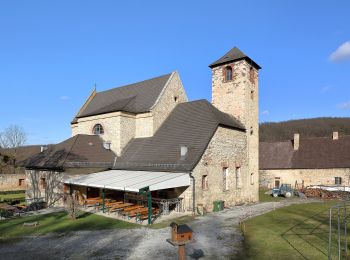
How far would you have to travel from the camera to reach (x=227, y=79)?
79.5 feet

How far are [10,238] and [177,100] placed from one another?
53.4 feet

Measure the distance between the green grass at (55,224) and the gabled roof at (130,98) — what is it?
31.1 ft

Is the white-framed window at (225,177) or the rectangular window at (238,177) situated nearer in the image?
the white-framed window at (225,177)

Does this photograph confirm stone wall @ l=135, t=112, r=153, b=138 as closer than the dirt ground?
No

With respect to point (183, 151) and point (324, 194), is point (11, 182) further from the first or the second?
point (324, 194)

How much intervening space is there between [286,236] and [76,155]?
14.7 m

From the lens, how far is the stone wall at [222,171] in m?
18.1

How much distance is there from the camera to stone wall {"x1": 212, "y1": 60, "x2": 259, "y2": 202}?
23.2m

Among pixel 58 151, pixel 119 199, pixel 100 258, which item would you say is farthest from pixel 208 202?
pixel 58 151

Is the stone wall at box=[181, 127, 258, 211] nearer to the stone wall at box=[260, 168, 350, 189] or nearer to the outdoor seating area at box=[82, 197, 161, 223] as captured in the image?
the outdoor seating area at box=[82, 197, 161, 223]

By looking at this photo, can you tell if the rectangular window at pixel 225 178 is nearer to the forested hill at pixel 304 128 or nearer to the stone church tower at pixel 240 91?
the stone church tower at pixel 240 91

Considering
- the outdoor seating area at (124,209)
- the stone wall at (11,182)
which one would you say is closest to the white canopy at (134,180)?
the outdoor seating area at (124,209)

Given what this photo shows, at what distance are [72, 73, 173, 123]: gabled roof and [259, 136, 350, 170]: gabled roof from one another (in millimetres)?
18538

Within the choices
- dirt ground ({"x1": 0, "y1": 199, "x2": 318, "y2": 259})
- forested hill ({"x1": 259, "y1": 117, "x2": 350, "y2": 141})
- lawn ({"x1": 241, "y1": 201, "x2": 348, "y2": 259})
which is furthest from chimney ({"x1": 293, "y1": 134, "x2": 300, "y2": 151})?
forested hill ({"x1": 259, "y1": 117, "x2": 350, "y2": 141})
